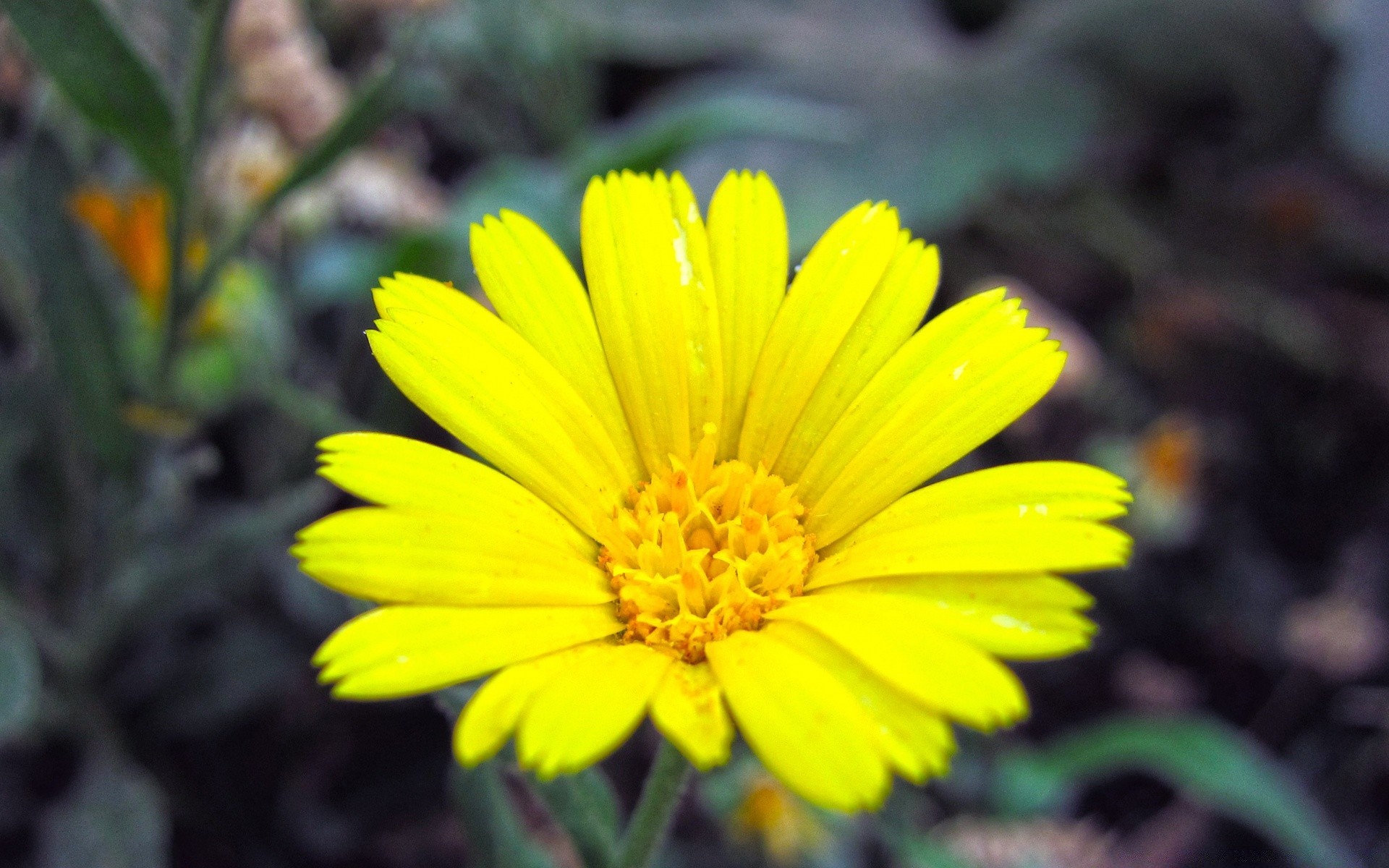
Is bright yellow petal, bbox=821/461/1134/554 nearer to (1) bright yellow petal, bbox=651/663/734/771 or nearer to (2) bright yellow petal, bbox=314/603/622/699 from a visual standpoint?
(1) bright yellow petal, bbox=651/663/734/771

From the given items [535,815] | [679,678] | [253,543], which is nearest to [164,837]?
[253,543]

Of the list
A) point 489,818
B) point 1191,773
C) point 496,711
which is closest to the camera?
point 496,711

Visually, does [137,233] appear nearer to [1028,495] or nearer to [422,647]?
[422,647]

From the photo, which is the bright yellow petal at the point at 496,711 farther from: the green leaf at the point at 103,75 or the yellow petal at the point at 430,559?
the green leaf at the point at 103,75

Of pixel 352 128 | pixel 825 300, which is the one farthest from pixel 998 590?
pixel 352 128

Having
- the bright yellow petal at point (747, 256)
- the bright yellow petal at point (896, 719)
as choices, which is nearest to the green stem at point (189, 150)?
the bright yellow petal at point (747, 256)
